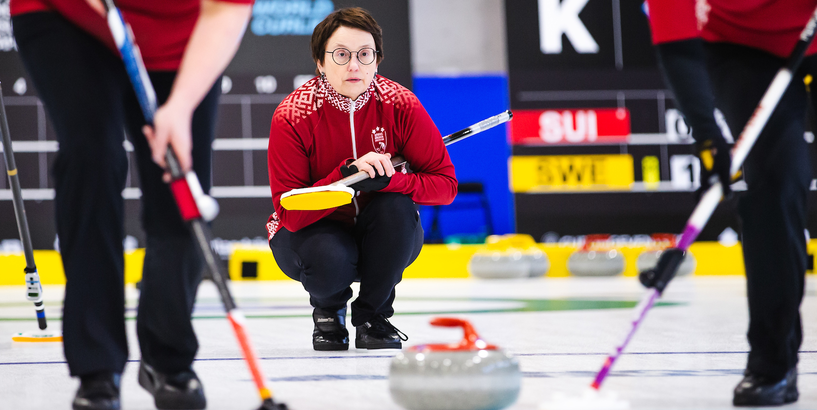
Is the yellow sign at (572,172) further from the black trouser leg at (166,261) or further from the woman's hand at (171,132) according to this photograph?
the woman's hand at (171,132)

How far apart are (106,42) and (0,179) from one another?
5986 mm

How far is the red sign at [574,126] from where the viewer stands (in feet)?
24.5

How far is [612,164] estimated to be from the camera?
751 centimetres

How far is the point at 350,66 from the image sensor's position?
2.16 m

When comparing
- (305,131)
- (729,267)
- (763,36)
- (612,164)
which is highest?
(763,36)

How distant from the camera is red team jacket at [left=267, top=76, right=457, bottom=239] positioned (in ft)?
7.25

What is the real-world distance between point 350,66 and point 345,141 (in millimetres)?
199

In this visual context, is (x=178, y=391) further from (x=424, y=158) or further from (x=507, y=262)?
(x=507, y=262)

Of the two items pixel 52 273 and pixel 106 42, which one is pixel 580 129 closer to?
pixel 52 273

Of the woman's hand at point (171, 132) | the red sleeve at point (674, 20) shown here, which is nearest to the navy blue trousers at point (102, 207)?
the woman's hand at point (171, 132)

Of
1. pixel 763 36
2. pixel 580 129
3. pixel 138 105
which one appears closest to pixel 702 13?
pixel 763 36

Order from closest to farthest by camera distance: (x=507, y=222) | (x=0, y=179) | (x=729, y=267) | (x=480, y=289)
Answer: (x=480, y=289), (x=0, y=179), (x=729, y=267), (x=507, y=222)

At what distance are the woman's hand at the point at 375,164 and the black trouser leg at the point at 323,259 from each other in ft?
0.70

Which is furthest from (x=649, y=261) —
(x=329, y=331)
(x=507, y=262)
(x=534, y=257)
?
(x=329, y=331)
